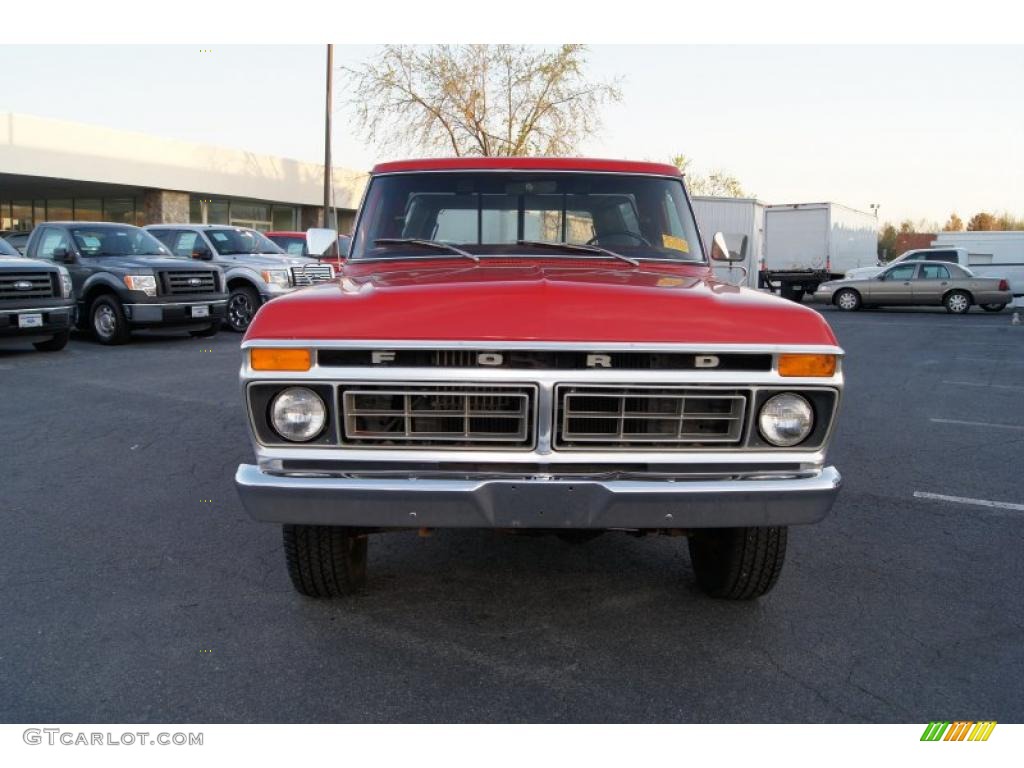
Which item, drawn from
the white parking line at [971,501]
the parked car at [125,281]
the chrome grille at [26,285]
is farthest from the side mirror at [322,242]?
the parked car at [125,281]

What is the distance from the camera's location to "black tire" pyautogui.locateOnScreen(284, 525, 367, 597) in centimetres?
342

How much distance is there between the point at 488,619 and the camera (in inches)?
141

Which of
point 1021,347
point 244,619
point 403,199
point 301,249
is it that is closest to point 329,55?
point 301,249

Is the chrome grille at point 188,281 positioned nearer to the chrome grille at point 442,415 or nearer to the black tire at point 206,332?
the black tire at point 206,332

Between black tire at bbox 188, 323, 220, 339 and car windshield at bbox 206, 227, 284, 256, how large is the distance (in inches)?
56.1

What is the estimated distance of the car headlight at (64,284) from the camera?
12123 mm

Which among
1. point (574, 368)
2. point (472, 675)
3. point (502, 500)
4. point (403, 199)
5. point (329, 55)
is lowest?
point (472, 675)

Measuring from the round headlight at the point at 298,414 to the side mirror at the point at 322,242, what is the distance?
215cm

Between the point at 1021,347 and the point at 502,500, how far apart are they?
15.6 m

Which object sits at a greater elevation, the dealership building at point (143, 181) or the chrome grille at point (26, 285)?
the dealership building at point (143, 181)

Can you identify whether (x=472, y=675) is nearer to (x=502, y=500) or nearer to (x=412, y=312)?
(x=502, y=500)

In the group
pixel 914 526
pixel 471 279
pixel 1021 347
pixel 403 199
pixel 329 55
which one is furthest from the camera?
pixel 329 55

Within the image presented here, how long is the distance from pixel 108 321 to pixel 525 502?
12.1 meters

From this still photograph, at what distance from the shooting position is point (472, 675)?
3.09 m
